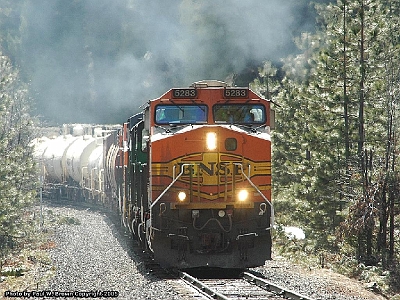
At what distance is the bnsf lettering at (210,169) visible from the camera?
1416 cm

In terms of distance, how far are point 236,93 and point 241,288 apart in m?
3.89

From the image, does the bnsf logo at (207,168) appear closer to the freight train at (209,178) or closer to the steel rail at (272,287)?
the freight train at (209,178)

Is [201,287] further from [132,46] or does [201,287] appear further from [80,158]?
[132,46]

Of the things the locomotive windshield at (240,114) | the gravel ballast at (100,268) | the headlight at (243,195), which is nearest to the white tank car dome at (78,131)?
the gravel ballast at (100,268)

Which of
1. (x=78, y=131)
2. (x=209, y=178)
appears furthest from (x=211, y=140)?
(x=78, y=131)

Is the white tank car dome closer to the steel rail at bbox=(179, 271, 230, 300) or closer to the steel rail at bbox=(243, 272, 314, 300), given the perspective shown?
the steel rail at bbox=(179, 271, 230, 300)

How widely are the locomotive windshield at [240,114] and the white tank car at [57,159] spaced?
27660 mm

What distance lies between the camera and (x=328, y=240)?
22328mm

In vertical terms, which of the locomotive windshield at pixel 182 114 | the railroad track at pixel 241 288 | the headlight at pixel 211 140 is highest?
the locomotive windshield at pixel 182 114

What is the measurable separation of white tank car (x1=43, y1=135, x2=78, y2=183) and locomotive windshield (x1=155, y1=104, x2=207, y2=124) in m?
27.4

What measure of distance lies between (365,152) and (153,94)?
40.6 m

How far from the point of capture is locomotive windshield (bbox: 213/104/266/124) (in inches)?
579

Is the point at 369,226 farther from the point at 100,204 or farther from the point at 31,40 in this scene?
the point at 31,40

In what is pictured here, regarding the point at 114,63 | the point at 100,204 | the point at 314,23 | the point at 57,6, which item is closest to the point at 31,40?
the point at 57,6
